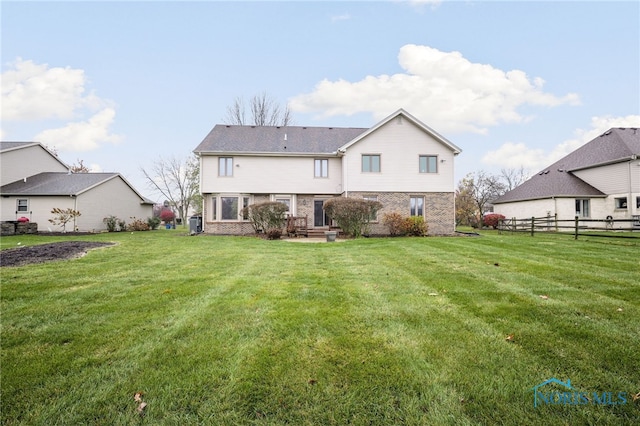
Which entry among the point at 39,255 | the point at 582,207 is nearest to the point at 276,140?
the point at 39,255

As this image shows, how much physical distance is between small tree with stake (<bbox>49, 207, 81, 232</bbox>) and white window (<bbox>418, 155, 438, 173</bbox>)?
23.8 meters

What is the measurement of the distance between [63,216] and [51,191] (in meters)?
2.70

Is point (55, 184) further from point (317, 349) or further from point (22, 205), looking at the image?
point (317, 349)

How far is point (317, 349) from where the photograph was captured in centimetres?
271

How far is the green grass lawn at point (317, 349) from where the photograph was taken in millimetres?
1939

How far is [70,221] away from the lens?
20109mm

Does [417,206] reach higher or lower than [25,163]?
lower

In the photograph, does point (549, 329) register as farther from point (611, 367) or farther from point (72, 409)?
point (72, 409)

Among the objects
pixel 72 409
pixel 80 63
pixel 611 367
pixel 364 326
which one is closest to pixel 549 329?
pixel 611 367

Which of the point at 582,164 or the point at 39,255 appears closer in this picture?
the point at 39,255

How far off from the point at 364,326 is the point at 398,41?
18985 millimetres

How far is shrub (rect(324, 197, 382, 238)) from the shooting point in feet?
48.7

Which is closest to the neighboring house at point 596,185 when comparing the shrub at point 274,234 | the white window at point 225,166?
the shrub at point 274,234

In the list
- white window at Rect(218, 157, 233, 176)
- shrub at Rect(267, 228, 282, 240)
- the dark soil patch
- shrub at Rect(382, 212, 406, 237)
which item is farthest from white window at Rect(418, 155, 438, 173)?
the dark soil patch
